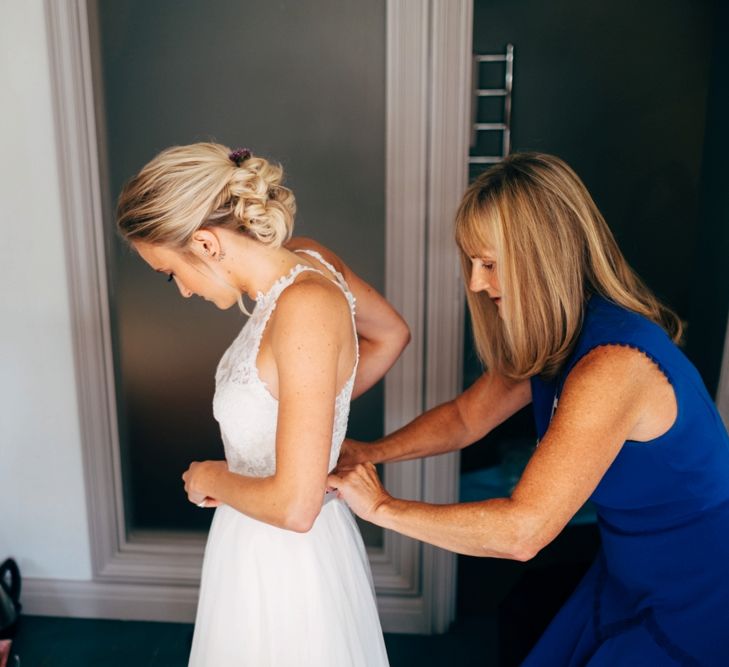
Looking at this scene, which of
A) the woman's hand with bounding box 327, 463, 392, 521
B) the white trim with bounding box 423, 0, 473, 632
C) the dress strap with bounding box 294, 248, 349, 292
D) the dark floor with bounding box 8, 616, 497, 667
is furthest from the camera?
the dark floor with bounding box 8, 616, 497, 667

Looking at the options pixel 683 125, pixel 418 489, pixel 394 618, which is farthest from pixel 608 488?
pixel 683 125

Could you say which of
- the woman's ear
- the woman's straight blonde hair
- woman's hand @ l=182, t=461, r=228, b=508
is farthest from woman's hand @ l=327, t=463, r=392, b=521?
the woman's ear

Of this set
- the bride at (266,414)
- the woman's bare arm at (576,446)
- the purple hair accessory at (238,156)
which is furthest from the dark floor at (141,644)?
the purple hair accessory at (238,156)

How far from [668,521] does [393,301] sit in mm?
1089

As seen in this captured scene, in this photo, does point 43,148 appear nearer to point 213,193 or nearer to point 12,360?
point 12,360

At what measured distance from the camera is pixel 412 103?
6.63 feet

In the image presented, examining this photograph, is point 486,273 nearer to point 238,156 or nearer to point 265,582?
point 238,156

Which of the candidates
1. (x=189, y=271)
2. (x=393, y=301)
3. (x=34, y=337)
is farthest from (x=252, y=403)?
(x=34, y=337)

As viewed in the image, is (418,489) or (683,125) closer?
(418,489)

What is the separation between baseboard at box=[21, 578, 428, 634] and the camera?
2414mm

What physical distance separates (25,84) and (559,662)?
1940mm

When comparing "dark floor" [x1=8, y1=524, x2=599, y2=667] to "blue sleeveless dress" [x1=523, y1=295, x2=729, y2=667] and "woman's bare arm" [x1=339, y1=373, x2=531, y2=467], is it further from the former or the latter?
"blue sleeveless dress" [x1=523, y1=295, x2=729, y2=667]

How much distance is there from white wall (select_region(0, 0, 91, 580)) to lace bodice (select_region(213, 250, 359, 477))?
1.00 meters

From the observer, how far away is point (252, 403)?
1315mm
